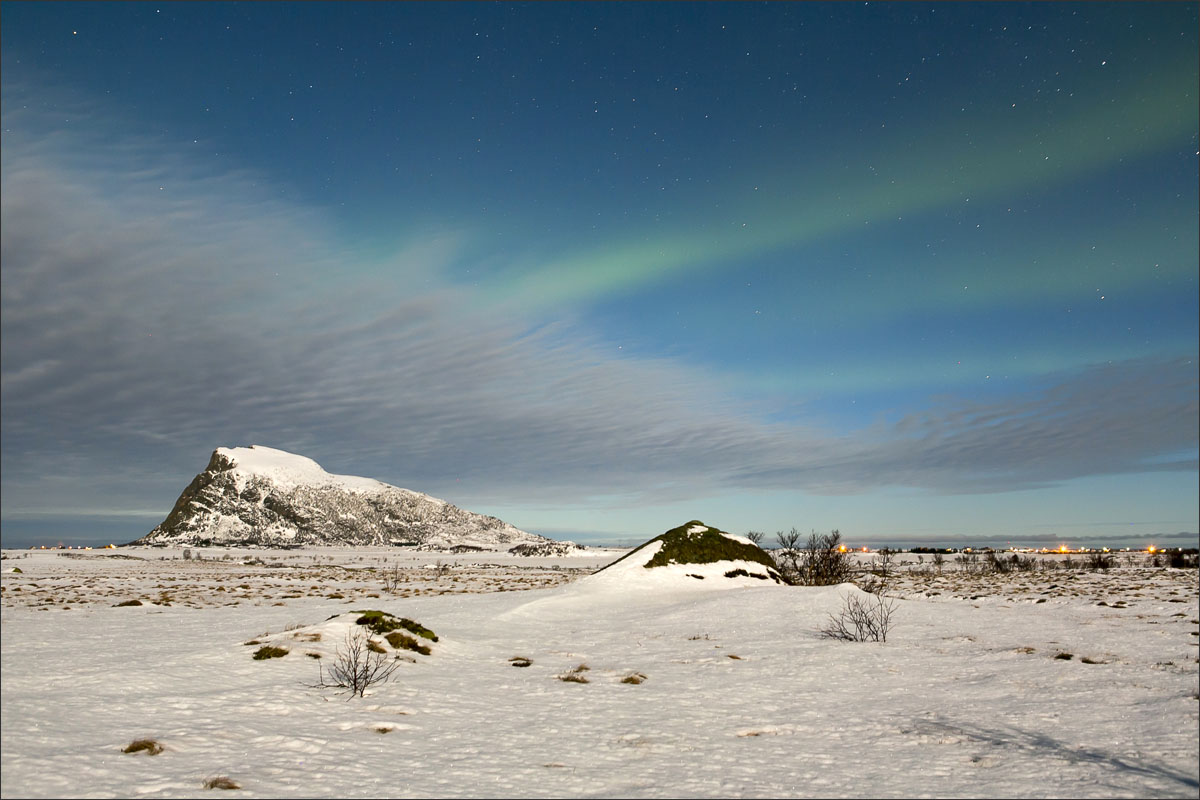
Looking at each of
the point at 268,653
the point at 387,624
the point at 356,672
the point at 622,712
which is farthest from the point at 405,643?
the point at 622,712

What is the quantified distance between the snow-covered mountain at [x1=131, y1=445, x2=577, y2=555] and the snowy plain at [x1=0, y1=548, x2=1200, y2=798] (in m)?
94.6

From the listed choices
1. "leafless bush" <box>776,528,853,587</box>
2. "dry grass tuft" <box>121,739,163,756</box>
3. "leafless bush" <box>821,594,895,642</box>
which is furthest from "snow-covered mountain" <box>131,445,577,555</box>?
"dry grass tuft" <box>121,739,163,756</box>

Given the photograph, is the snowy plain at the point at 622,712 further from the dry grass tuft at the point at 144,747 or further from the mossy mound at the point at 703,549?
the mossy mound at the point at 703,549

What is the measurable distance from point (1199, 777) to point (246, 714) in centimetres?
991

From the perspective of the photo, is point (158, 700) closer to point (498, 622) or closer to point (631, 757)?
point (631, 757)

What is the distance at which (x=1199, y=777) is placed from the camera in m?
6.46

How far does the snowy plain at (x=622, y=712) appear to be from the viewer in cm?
641

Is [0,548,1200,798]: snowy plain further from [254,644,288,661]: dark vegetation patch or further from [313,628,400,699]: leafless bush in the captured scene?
[254,644,288,661]: dark vegetation patch

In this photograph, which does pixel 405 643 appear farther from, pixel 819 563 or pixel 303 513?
pixel 303 513

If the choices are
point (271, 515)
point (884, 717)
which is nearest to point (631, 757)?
point (884, 717)

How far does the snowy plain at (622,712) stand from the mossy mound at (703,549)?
542 inches

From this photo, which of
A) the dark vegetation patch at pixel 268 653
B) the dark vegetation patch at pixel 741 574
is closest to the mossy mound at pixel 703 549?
the dark vegetation patch at pixel 741 574

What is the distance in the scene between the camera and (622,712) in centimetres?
961

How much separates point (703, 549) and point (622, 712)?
2532 centimetres
